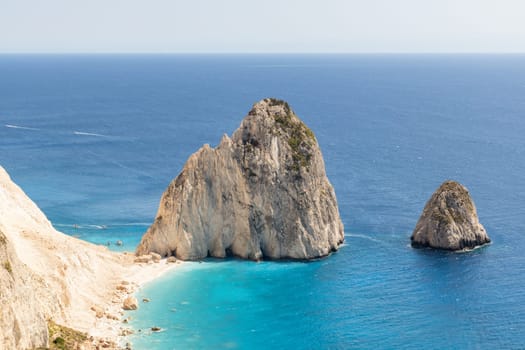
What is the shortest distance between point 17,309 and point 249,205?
144ft

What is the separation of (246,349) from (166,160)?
91.7m

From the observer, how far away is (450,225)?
9369 centimetres

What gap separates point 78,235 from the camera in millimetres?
100375

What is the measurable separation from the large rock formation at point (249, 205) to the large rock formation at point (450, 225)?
12.3m

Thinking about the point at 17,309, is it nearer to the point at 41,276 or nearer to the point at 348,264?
the point at 41,276

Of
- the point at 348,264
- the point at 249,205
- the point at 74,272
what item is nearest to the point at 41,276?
the point at 74,272

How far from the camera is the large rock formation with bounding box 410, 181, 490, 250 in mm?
93625

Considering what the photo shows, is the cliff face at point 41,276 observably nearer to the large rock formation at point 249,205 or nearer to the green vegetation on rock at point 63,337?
the green vegetation on rock at point 63,337

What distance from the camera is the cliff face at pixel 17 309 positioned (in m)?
51.2

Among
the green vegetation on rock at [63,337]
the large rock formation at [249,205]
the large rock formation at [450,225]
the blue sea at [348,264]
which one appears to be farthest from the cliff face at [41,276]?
the large rock formation at [450,225]

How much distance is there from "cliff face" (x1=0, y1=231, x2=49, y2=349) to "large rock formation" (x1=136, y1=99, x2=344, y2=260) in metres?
35.8

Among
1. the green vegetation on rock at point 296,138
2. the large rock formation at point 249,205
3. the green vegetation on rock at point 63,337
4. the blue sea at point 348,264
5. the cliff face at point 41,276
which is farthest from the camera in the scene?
the green vegetation on rock at point 296,138

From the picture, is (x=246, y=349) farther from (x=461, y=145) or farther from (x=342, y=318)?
(x=461, y=145)

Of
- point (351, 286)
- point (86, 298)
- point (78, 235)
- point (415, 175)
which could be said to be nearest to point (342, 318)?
point (351, 286)
